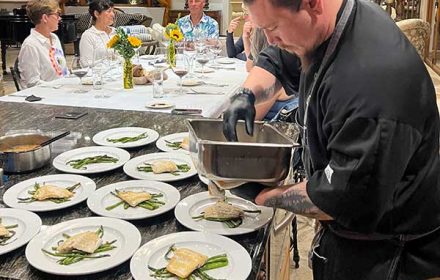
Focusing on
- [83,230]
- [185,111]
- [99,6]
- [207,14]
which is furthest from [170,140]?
Result: [207,14]

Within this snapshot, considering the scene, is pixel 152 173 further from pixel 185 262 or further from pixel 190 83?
pixel 190 83

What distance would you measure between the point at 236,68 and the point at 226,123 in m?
2.64

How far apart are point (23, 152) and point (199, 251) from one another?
0.75 m

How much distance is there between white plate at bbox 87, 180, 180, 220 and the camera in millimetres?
1335

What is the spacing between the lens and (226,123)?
1.38 m

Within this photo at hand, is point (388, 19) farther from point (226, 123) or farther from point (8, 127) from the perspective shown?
point (8, 127)

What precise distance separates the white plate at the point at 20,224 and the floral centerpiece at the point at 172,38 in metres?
2.55

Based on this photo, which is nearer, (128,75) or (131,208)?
(131,208)

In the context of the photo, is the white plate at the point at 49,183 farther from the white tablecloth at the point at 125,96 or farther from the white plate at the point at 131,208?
the white tablecloth at the point at 125,96

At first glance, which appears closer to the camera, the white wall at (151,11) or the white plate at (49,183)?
the white plate at (49,183)

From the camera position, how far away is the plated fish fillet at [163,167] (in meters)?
1.64

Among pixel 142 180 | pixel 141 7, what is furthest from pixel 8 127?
pixel 141 7

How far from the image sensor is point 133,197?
140 centimetres

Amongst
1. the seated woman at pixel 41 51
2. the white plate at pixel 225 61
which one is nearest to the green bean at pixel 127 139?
the seated woman at pixel 41 51
